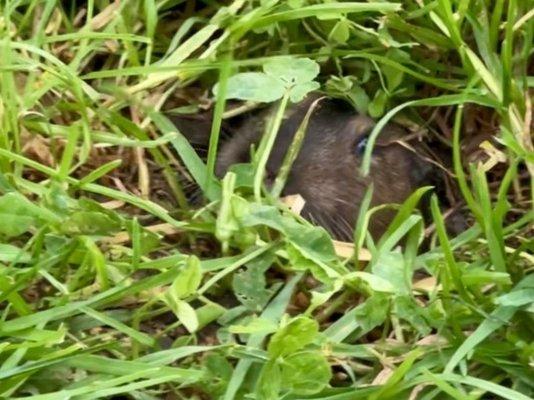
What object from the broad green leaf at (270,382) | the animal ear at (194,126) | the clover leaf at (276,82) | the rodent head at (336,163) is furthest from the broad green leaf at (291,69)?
the broad green leaf at (270,382)

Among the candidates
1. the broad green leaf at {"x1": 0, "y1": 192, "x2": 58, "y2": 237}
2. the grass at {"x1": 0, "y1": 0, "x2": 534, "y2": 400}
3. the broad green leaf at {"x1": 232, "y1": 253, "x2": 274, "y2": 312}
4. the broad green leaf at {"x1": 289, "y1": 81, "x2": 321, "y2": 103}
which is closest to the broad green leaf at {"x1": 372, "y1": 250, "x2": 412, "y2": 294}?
the grass at {"x1": 0, "y1": 0, "x2": 534, "y2": 400}

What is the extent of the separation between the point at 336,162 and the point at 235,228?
0.30m

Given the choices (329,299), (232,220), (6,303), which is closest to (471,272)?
(329,299)

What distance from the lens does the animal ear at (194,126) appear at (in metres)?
1.97

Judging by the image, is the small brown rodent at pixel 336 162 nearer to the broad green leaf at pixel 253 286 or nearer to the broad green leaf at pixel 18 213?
the broad green leaf at pixel 253 286

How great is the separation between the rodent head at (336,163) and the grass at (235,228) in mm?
50

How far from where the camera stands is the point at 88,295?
1.60 metres

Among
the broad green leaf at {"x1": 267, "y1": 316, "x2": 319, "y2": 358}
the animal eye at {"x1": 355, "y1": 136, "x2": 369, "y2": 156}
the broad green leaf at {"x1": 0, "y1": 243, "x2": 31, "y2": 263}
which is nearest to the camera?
the broad green leaf at {"x1": 267, "y1": 316, "x2": 319, "y2": 358}

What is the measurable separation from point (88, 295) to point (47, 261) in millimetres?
66

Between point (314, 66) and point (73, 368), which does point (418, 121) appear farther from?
point (73, 368)

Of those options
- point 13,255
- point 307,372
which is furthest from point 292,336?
point 13,255

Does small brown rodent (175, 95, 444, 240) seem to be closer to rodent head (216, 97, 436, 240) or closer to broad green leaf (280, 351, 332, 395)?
rodent head (216, 97, 436, 240)

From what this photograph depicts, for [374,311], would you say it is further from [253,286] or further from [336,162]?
[336,162]

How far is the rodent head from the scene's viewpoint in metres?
1.81
